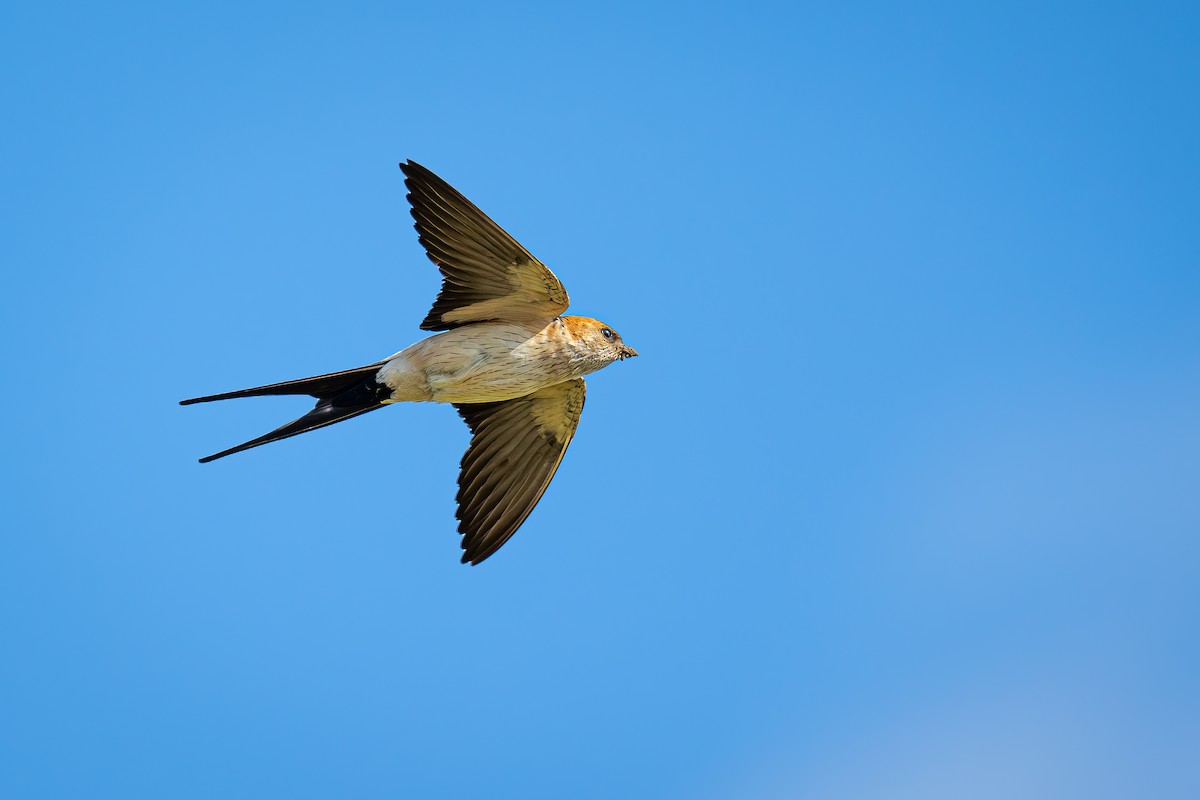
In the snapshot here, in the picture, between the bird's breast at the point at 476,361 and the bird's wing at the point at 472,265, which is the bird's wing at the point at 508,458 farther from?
the bird's wing at the point at 472,265

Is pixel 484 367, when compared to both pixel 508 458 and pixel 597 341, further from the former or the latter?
pixel 508 458

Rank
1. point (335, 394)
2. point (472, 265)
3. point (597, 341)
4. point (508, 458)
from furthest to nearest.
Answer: point (508, 458) < point (597, 341) < point (335, 394) < point (472, 265)

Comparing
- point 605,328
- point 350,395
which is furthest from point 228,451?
point 605,328

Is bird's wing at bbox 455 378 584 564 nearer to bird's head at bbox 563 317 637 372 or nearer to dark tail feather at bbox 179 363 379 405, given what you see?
bird's head at bbox 563 317 637 372

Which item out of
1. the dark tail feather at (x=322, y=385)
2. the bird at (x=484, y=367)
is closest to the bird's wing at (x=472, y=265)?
the bird at (x=484, y=367)

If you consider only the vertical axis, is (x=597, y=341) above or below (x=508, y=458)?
above

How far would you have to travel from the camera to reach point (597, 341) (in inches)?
303

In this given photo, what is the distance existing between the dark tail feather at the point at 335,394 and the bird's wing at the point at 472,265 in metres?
0.52

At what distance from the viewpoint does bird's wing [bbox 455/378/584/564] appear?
8070 mm

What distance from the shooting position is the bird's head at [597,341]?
7.65m

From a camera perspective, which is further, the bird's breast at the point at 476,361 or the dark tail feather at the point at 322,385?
the bird's breast at the point at 476,361

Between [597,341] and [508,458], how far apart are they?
113 centimetres

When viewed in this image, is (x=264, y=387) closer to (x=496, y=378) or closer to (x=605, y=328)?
(x=496, y=378)

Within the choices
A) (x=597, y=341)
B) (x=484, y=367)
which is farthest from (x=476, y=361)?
(x=597, y=341)
